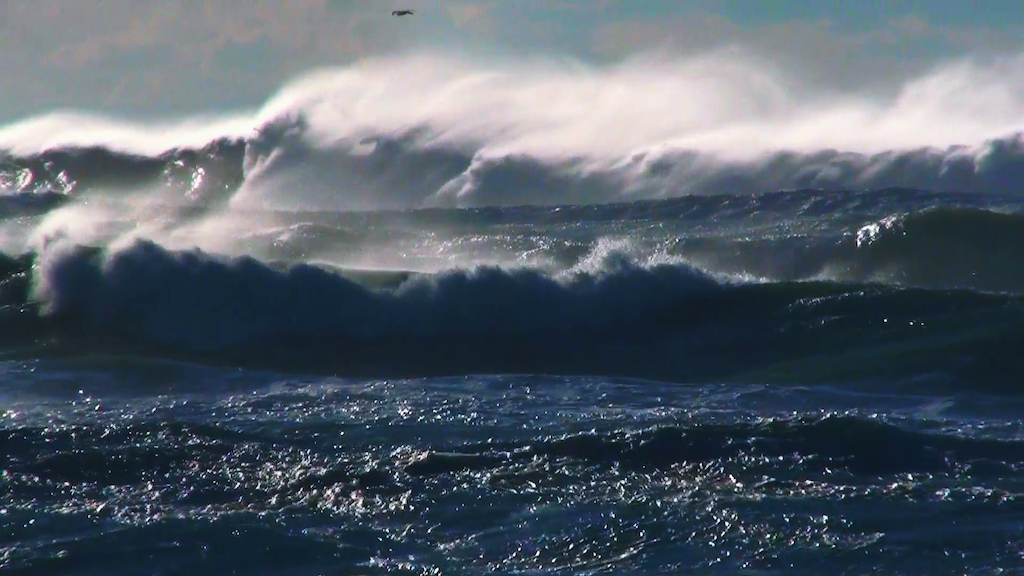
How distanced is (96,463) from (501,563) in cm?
325

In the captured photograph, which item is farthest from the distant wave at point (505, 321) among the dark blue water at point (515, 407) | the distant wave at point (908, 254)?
the distant wave at point (908, 254)

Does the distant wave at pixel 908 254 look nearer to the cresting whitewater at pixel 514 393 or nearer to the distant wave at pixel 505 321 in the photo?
the cresting whitewater at pixel 514 393

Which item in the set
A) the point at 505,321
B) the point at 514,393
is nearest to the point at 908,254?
the point at 505,321

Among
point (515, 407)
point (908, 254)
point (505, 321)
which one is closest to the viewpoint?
point (515, 407)

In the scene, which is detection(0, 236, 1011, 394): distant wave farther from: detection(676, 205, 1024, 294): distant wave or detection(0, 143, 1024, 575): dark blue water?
detection(676, 205, 1024, 294): distant wave

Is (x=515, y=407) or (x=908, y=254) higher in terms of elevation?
(x=908, y=254)

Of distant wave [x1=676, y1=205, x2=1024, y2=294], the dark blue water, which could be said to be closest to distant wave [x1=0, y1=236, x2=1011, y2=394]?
the dark blue water

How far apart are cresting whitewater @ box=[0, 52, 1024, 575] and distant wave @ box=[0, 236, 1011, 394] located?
5cm

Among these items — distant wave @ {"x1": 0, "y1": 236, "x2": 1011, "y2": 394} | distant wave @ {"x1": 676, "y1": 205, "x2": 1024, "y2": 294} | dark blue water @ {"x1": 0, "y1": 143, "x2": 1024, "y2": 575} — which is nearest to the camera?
dark blue water @ {"x1": 0, "y1": 143, "x2": 1024, "y2": 575}

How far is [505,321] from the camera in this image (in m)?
15.6

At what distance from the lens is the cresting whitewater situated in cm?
732

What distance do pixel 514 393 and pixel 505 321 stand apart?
4032 millimetres

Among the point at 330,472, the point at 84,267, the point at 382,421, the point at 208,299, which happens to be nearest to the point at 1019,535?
the point at 330,472

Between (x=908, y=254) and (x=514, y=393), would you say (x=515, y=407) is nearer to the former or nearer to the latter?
(x=514, y=393)
